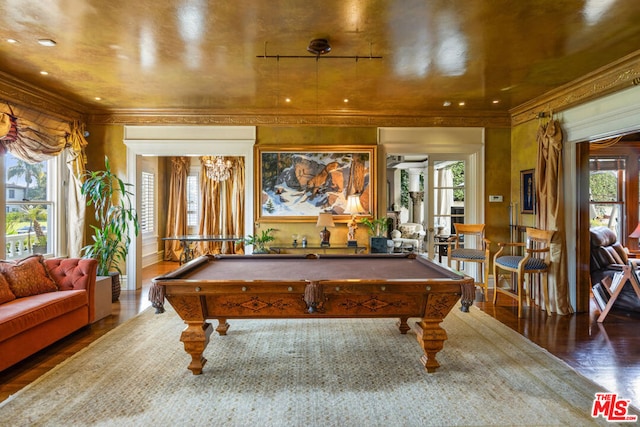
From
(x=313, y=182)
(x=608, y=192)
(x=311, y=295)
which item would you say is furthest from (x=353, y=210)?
(x=608, y=192)

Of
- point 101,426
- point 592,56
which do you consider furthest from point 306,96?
point 101,426

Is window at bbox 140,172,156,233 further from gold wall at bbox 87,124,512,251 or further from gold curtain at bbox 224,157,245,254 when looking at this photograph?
gold wall at bbox 87,124,512,251

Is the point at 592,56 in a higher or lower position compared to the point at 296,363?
higher

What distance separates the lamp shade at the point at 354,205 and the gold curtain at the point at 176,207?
501 cm

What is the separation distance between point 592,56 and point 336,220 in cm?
376

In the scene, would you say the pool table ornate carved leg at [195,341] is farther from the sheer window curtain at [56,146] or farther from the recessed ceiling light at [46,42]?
the sheer window curtain at [56,146]

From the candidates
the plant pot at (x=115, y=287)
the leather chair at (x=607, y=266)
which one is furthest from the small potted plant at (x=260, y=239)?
the leather chair at (x=607, y=266)

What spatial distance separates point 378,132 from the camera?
5.84 m

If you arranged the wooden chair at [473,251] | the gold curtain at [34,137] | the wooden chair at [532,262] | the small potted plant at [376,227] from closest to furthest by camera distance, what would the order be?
the gold curtain at [34,137] < the wooden chair at [532,262] < the wooden chair at [473,251] < the small potted plant at [376,227]

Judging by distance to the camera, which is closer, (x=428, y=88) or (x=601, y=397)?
(x=601, y=397)

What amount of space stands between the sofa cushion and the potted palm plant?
3.98 ft

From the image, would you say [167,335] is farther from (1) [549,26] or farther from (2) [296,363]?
(1) [549,26]

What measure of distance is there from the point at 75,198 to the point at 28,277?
206cm

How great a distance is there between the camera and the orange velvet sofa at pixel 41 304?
2.89 metres
